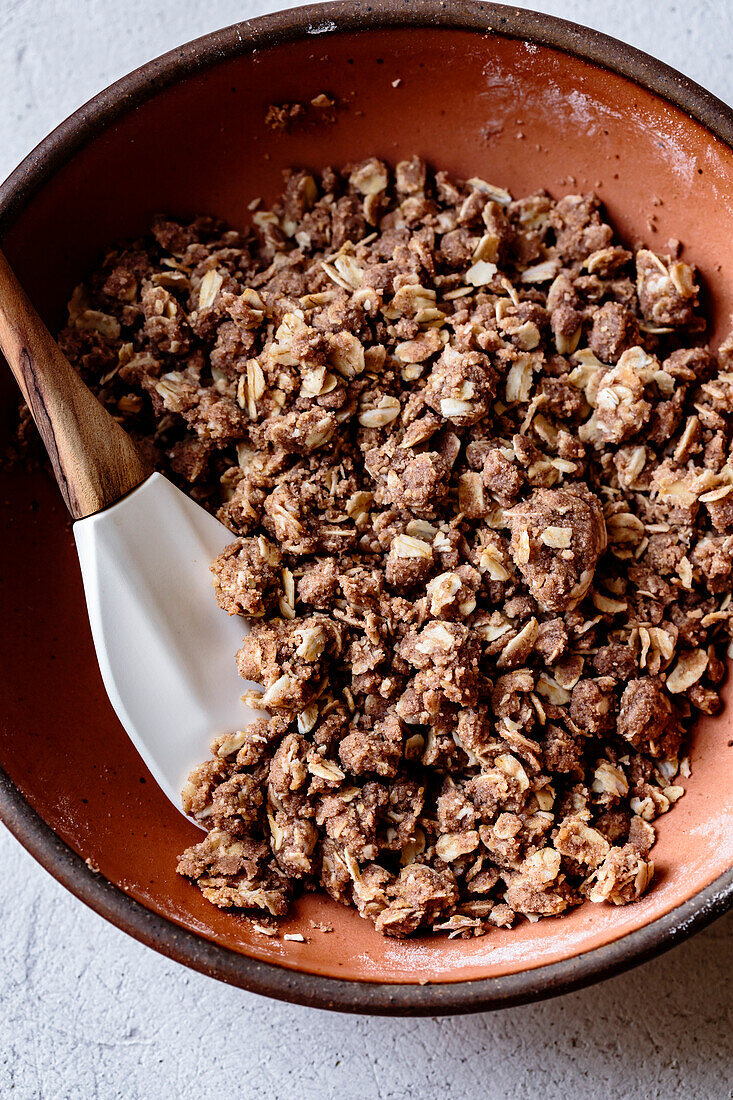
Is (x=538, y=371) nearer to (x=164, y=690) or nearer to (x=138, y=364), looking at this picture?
(x=138, y=364)

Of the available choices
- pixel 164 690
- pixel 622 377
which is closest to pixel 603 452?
pixel 622 377

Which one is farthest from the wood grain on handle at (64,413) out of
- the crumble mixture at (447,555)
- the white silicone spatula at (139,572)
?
the crumble mixture at (447,555)

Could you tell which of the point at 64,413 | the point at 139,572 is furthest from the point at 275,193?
the point at 139,572

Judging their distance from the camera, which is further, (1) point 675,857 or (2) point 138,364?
(2) point 138,364

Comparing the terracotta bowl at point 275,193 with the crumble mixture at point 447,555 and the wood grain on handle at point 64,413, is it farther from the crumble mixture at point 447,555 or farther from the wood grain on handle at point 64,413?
the wood grain on handle at point 64,413

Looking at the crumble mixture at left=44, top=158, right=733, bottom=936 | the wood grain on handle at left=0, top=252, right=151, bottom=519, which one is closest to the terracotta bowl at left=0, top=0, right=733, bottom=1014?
the crumble mixture at left=44, top=158, right=733, bottom=936

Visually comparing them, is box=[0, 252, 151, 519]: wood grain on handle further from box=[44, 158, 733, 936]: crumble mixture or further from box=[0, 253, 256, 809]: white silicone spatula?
box=[44, 158, 733, 936]: crumble mixture

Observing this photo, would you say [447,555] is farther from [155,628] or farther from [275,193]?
[275,193]
